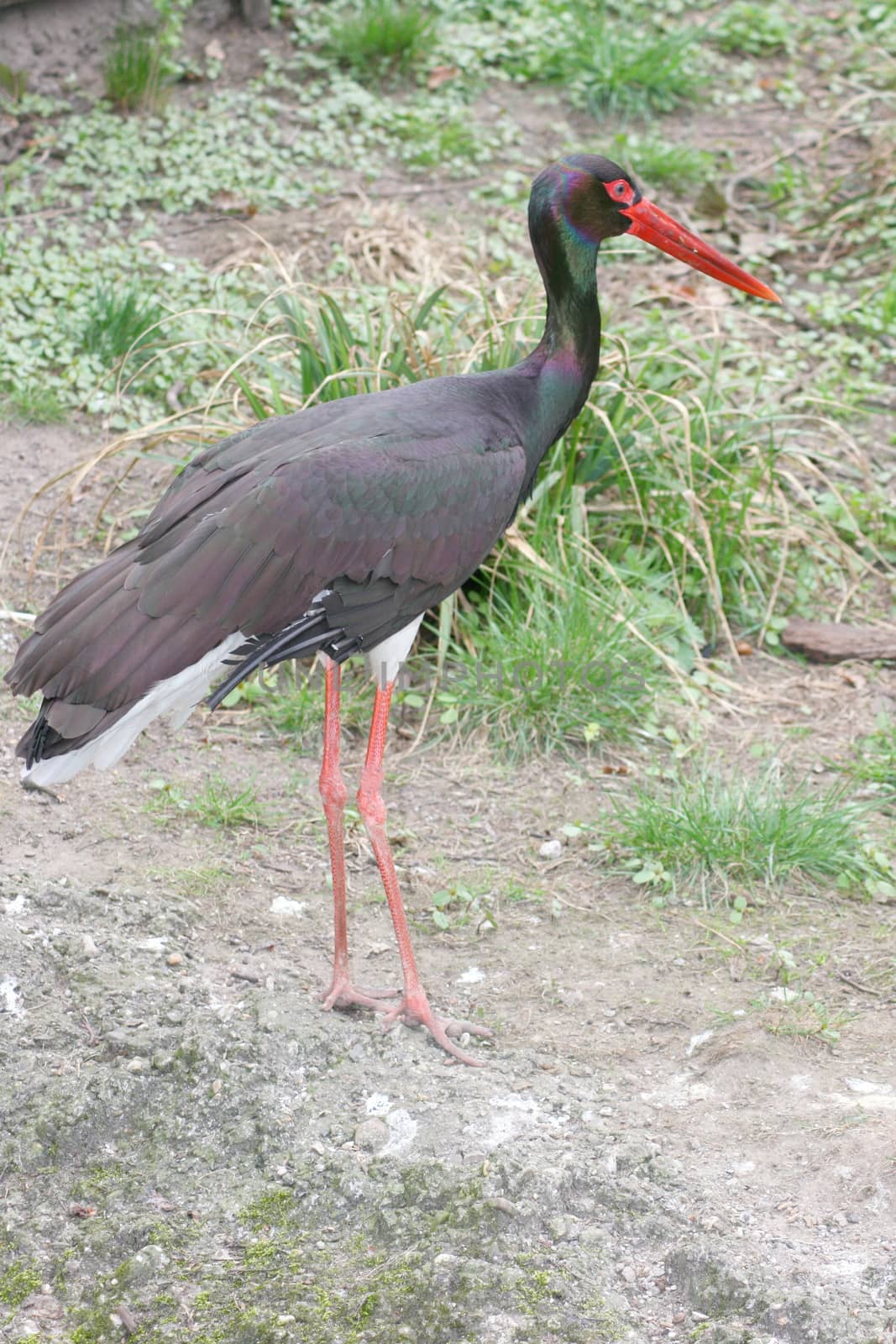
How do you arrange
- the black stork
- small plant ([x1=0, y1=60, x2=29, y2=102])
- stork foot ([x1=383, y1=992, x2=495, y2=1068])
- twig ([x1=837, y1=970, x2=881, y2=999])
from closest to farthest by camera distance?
1. the black stork
2. stork foot ([x1=383, y1=992, x2=495, y2=1068])
3. twig ([x1=837, y1=970, x2=881, y2=999])
4. small plant ([x1=0, y1=60, x2=29, y2=102])

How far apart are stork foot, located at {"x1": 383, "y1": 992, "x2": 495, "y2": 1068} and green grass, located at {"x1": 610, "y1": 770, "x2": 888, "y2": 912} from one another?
0.77m

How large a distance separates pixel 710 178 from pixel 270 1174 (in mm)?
5756

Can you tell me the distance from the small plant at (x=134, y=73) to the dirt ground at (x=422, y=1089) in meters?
3.79

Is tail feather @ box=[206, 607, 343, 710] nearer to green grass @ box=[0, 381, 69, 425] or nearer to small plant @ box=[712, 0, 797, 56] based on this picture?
green grass @ box=[0, 381, 69, 425]

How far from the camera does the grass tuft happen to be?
4.23 meters

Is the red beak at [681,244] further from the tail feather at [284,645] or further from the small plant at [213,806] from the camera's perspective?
the small plant at [213,806]

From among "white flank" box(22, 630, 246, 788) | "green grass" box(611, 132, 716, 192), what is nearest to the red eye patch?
"white flank" box(22, 630, 246, 788)

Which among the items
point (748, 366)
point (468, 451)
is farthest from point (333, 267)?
point (468, 451)

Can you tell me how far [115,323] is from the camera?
5918mm

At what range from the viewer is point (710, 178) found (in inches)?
294

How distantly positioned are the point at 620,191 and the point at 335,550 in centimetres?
130

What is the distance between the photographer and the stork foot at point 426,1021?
3602 millimetres

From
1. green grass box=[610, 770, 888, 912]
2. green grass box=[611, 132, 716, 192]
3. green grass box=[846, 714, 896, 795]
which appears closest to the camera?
green grass box=[610, 770, 888, 912]

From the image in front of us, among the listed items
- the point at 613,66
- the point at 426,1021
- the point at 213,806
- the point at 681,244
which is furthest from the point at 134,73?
the point at 426,1021
